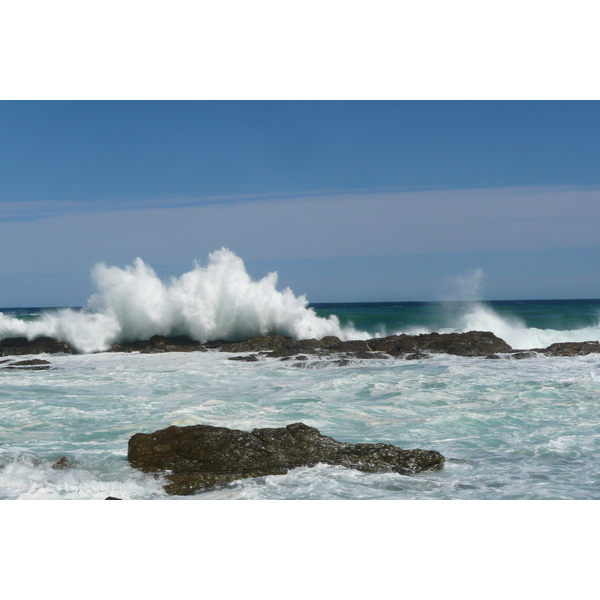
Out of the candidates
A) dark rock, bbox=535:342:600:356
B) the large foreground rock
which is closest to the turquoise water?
the large foreground rock

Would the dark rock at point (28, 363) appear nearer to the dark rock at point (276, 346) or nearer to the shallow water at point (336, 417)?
the shallow water at point (336, 417)

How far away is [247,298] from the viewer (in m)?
21.6

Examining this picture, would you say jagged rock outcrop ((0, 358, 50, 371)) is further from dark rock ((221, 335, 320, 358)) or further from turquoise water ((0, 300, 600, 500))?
dark rock ((221, 335, 320, 358))

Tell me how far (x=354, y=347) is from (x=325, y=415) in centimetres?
791

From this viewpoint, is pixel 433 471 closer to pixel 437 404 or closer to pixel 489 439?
pixel 489 439

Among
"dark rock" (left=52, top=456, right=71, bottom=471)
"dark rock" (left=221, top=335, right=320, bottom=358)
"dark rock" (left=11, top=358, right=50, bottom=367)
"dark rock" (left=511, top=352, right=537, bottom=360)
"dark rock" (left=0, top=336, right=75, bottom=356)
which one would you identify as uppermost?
"dark rock" (left=0, top=336, right=75, bottom=356)

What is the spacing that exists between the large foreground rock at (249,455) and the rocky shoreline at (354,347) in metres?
9.01

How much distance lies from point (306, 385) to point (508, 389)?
3.74m

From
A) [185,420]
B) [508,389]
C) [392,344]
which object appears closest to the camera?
[185,420]

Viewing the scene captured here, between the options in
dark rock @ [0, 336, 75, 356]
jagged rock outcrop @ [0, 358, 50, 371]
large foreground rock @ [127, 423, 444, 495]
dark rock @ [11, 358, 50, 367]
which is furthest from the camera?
dark rock @ [0, 336, 75, 356]

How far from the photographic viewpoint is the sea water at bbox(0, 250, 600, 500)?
5078 mm

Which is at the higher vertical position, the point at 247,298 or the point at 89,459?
the point at 247,298

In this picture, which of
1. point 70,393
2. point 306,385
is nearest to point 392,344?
point 306,385
